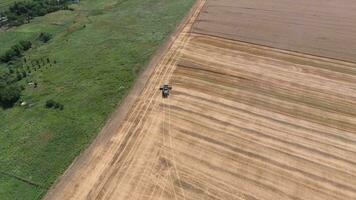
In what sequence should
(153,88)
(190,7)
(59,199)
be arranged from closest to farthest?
(59,199)
(153,88)
(190,7)

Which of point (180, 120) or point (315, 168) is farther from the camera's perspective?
point (180, 120)

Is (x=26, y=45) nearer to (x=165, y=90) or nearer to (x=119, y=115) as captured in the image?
(x=119, y=115)

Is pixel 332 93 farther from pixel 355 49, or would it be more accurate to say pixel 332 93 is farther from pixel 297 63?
pixel 355 49

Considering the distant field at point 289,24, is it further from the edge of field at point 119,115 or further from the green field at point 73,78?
the edge of field at point 119,115

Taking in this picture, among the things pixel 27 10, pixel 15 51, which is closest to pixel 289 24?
pixel 15 51

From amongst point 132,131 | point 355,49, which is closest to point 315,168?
point 132,131

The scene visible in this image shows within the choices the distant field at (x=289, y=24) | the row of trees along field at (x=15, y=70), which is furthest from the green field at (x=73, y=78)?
the distant field at (x=289, y=24)

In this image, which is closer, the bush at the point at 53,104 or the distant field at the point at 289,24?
the bush at the point at 53,104
